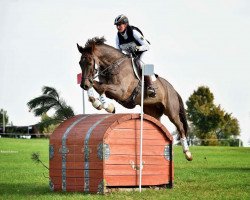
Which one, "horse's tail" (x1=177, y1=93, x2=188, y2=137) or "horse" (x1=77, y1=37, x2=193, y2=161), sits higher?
"horse" (x1=77, y1=37, x2=193, y2=161)

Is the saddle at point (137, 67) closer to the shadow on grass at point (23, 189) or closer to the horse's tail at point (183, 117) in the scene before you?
the horse's tail at point (183, 117)

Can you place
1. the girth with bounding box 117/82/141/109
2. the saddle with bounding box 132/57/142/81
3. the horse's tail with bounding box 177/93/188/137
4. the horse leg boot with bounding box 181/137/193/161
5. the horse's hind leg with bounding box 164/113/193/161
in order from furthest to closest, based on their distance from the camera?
1. the horse's tail with bounding box 177/93/188/137
2. the horse's hind leg with bounding box 164/113/193/161
3. the horse leg boot with bounding box 181/137/193/161
4. the saddle with bounding box 132/57/142/81
5. the girth with bounding box 117/82/141/109

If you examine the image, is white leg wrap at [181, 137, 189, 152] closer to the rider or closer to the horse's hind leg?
the horse's hind leg

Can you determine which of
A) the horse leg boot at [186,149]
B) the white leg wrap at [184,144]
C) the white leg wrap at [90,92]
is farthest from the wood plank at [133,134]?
the white leg wrap at [184,144]

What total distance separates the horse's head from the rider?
48.8 inches

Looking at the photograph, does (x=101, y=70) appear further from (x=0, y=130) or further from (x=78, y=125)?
(x=0, y=130)

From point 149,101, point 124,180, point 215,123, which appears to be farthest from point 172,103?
point 215,123

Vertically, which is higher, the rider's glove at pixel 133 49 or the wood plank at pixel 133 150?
the rider's glove at pixel 133 49

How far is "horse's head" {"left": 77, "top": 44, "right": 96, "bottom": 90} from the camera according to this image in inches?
513

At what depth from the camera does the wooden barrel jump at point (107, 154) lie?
40.0 feet

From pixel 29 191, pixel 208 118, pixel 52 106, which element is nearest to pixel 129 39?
pixel 52 106

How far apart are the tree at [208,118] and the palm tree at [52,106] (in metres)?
65.4

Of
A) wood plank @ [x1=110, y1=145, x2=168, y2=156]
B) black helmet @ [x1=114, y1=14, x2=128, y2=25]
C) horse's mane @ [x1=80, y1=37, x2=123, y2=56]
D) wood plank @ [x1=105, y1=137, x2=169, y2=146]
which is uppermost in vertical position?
black helmet @ [x1=114, y1=14, x2=128, y2=25]

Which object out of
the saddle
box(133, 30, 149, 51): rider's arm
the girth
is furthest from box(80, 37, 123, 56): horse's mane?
the girth
